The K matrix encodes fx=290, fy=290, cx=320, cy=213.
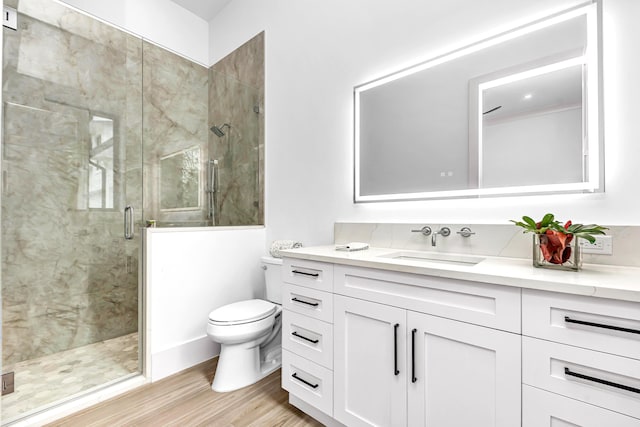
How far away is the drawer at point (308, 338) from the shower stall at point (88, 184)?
1.02 meters

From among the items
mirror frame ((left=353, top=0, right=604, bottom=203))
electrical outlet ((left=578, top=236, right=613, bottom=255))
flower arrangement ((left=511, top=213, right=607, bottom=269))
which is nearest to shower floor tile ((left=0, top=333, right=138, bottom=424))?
mirror frame ((left=353, top=0, right=604, bottom=203))

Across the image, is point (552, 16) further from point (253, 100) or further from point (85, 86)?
point (85, 86)

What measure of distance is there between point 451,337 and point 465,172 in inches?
33.9

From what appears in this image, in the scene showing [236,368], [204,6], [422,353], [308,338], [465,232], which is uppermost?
[204,6]

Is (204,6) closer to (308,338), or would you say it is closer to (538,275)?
(308,338)

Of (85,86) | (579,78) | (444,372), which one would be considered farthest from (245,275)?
(579,78)

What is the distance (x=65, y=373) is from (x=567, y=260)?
2.79 m

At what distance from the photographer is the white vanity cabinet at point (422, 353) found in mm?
928

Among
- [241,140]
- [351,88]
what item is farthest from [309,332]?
[241,140]

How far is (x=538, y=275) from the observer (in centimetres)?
92

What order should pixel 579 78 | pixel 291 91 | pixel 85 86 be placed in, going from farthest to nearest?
pixel 291 91
pixel 85 86
pixel 579 78

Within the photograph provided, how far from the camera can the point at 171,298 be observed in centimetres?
194

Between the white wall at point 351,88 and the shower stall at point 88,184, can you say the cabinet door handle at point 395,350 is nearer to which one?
the white wall at point 351,88

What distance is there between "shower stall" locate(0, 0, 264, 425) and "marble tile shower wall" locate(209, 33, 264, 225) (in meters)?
0.01
